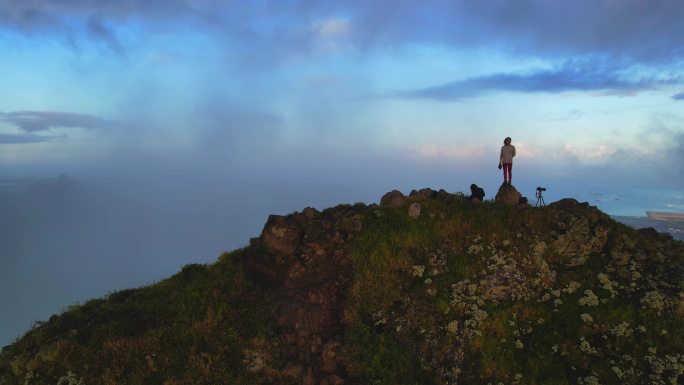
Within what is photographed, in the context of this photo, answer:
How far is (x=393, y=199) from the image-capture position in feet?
74.1

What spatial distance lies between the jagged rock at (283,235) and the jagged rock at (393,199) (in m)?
4.80

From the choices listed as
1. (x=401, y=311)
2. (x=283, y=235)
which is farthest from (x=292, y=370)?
(x=283, y=235)

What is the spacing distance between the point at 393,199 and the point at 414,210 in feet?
5.29

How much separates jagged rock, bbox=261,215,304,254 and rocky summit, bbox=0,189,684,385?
0.06m

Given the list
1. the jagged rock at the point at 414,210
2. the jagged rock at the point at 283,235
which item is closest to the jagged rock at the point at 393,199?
the jagged rock at the point at 414,210

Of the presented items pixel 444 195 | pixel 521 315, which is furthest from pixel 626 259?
pixel 444 195

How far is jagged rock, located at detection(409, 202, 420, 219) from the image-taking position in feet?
69.6

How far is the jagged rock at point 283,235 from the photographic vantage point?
65.0ft

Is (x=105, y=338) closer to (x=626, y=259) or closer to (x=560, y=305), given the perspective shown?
(x=560, y=305)

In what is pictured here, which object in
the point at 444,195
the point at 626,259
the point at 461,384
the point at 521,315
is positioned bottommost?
the point at 461,384

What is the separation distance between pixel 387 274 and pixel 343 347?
3608 mm

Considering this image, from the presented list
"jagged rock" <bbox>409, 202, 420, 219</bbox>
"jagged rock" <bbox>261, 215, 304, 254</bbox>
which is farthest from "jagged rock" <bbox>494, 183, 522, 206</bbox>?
"jagged rock" <bbox>261, 215, 304, 254</bbox>

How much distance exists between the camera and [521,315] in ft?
54.7

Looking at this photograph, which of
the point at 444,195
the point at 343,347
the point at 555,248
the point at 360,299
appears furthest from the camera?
the point at 444,195
